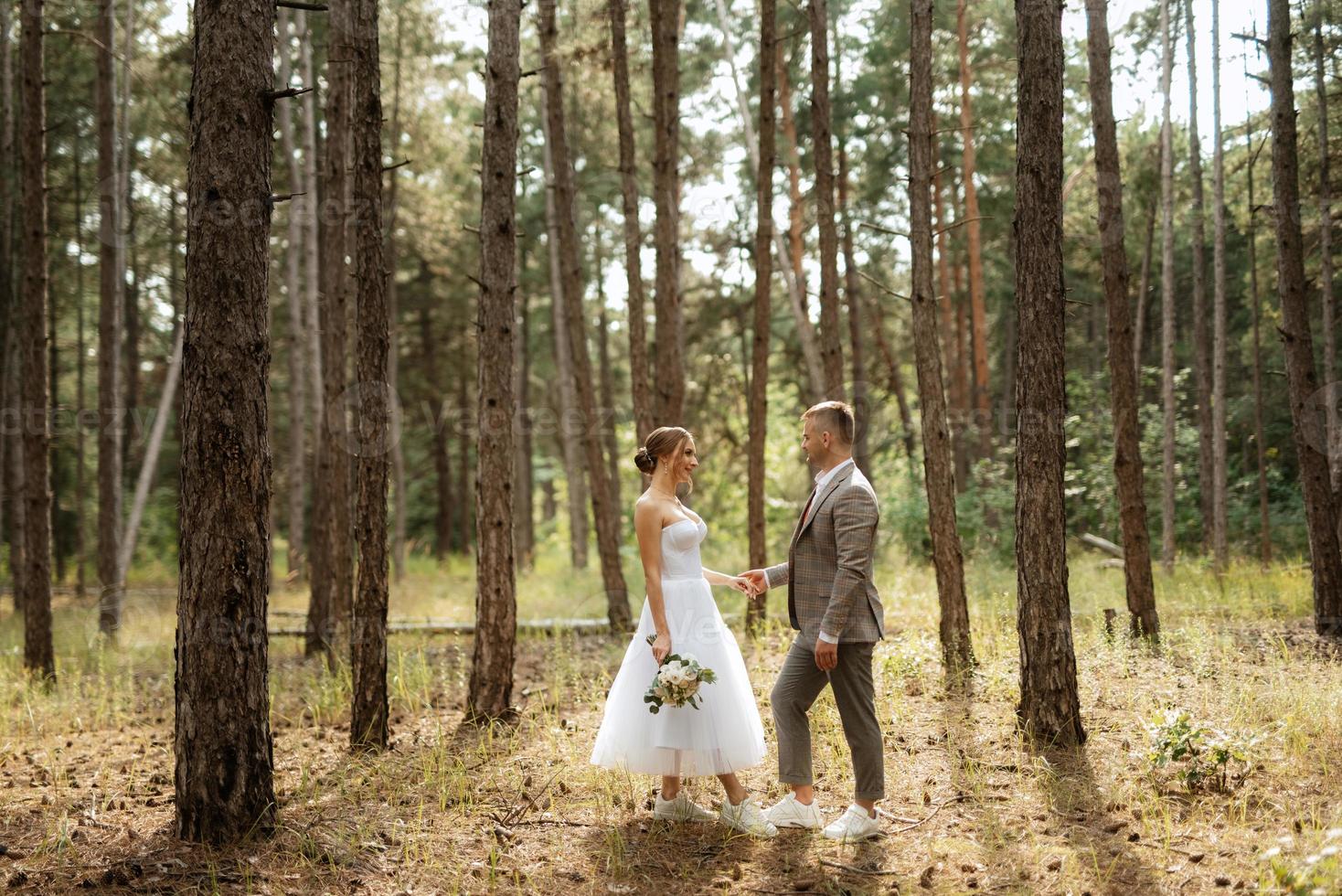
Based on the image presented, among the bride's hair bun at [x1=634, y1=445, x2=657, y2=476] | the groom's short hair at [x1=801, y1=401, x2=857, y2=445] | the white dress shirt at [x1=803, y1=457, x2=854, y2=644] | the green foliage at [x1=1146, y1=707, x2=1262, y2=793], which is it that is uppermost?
the groom's short hair at [x1=801, y1=401, x2=857, y2=445]

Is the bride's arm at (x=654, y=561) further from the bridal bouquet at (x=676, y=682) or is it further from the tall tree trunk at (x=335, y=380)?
the tall tree trunk at (x=335, y=380)

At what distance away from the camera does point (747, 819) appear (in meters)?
5.29

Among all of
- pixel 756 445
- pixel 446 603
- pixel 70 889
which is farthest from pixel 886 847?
pixel 446 603

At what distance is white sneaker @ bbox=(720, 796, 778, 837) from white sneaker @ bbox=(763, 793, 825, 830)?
0.06 metres

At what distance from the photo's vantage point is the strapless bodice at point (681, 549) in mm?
5355

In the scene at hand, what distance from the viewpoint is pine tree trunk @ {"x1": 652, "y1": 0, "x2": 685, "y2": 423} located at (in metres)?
11.1

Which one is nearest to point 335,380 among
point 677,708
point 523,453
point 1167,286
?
point 677,708

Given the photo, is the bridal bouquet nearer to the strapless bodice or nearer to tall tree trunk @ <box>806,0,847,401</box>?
the strapless bodice

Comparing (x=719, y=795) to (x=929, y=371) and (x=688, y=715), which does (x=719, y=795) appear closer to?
(x=688, y=715)

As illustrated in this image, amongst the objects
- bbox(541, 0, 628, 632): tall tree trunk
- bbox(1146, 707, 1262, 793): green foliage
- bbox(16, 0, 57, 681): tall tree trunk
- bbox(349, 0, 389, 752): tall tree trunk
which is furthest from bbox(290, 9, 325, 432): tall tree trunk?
bbox(1146, 707, 1262, 793): green foliage

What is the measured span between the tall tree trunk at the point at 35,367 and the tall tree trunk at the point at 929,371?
27.8 ft

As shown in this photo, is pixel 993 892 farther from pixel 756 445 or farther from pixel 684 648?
pixel 756 445

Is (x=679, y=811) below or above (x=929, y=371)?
below

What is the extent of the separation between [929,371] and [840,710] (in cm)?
439
